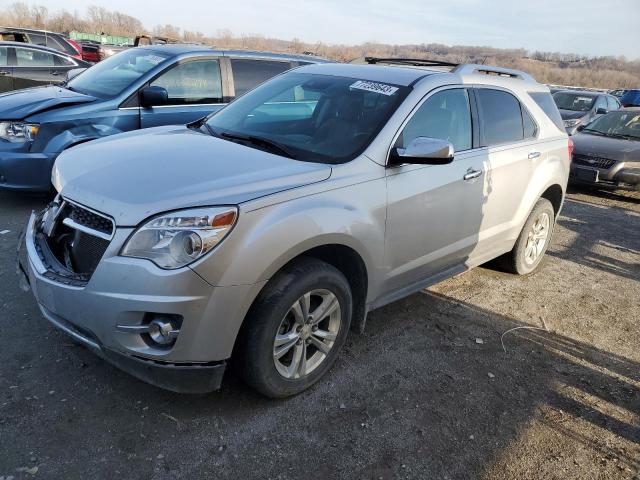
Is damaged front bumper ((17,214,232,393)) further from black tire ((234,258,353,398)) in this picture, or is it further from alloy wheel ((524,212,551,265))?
alloy wheel ((524,212,551,265))

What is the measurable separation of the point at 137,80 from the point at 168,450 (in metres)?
4.47

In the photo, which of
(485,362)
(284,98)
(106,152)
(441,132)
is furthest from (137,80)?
(485,362)

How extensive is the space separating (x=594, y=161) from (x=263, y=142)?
305 inches

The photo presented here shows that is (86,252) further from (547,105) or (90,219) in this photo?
(547,105)

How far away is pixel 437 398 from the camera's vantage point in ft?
10.3

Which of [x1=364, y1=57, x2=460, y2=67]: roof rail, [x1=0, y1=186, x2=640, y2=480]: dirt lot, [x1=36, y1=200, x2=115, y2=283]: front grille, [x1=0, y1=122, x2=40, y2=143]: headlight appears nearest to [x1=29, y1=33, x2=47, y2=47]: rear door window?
[x1=0, y1=122, x2=40, y2=143]: headlight

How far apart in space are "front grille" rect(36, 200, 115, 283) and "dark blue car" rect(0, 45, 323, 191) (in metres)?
2.60

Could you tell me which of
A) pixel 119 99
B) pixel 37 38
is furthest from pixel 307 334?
pixel 37 38

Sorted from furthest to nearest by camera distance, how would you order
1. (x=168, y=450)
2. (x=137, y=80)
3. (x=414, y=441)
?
1. (x=137, y=80)
2. (x=414, y=441)
3. (x=168, y=450)

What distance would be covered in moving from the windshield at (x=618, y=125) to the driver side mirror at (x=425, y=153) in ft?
27.2

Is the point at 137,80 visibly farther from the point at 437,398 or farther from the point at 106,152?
the point at 437,398

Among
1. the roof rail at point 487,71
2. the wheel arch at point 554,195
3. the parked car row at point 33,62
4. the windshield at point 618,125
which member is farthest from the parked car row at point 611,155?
the parked car row at point 33,62

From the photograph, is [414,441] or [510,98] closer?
[414,441]

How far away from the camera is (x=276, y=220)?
8.59ft
